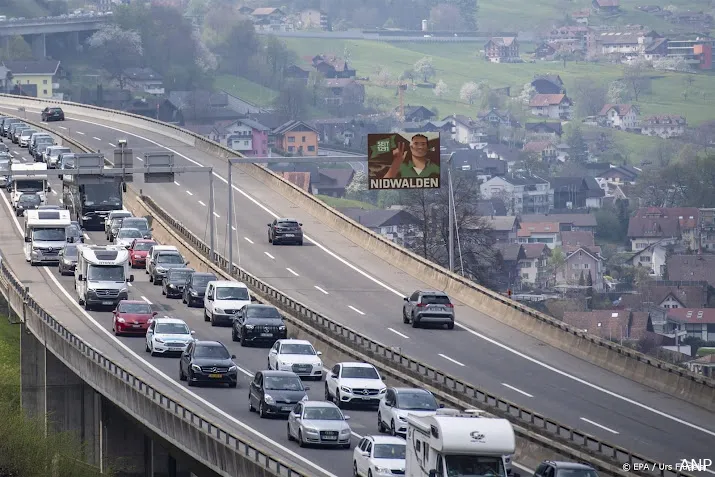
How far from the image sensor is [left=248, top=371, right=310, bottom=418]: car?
45.0 metres

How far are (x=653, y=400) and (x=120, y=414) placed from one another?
17187mm

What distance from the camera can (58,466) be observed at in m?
47.9

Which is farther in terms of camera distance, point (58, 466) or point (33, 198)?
point (33, 198)

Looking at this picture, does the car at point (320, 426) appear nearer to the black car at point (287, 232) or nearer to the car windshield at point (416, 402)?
the car windshield at point (416, 402)

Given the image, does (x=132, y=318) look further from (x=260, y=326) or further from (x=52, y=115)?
(x=52, y=115)

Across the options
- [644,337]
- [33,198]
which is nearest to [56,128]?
[33,198]

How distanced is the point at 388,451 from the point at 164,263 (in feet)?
123

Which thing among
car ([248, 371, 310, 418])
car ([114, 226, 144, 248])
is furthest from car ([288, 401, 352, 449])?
car ([114, 226, 144, 248])

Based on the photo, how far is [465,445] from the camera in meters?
31.3

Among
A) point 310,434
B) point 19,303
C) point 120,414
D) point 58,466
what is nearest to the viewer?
point 310,434

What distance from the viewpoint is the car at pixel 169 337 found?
55281mm

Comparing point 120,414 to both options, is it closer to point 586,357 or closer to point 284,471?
point 586,357

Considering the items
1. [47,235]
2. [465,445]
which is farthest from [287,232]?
[465,445]

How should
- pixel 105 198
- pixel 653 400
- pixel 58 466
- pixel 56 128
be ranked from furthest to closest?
pixel 56 128 → pixel 105 198 → pixel 653 400 → pixel 58 466
